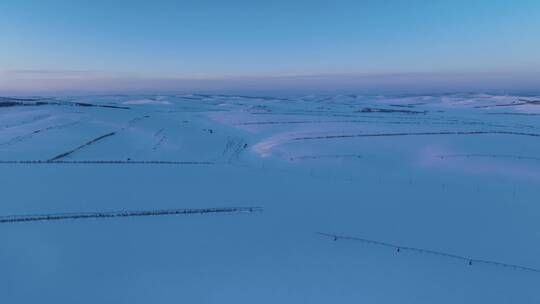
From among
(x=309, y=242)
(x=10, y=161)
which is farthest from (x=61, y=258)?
(x=10, y=161)

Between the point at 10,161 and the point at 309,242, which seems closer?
the point at 309,242

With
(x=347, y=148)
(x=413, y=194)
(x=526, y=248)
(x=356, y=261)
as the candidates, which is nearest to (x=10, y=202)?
(x=356, y=261)

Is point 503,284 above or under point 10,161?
under

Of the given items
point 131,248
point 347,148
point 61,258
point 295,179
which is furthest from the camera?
point 347,148

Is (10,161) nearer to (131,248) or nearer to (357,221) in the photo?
(131,248)

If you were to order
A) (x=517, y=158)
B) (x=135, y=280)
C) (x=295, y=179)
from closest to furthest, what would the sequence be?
(x=135, y=280), (x=295, y=179), (x=517, y=158)

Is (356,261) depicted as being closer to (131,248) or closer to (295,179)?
(131,248)
